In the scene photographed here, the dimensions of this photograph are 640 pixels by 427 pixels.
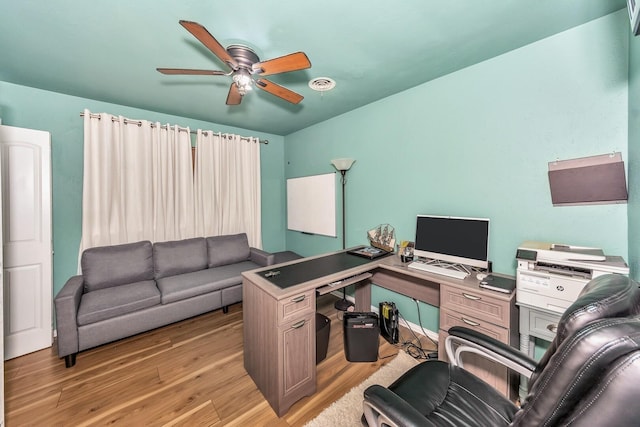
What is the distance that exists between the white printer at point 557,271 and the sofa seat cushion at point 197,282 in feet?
8.71

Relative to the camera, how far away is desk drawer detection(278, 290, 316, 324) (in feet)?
4.79

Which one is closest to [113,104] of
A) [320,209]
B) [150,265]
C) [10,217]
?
[10,217]

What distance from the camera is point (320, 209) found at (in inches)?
136

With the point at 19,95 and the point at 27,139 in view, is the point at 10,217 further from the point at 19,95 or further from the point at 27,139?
the point at 19,95

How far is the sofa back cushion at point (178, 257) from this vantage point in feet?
9.04

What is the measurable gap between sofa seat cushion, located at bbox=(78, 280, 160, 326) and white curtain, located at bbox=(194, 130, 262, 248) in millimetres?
1057

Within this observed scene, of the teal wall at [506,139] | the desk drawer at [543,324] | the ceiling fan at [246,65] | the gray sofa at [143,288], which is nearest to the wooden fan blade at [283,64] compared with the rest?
the ceiling fan at [246,65]

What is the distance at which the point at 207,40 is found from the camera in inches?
51.4

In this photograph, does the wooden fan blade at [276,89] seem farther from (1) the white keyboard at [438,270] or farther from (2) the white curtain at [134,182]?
(2) the white curtain at [134,182]

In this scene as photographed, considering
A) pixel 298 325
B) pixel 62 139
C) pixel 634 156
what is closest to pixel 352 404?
pixel 298 325

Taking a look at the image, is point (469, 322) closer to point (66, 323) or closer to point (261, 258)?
point (261, 258)

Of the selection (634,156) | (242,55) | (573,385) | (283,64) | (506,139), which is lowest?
(573,385)

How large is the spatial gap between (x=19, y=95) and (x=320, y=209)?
132 inches

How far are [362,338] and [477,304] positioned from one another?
0.93 m
